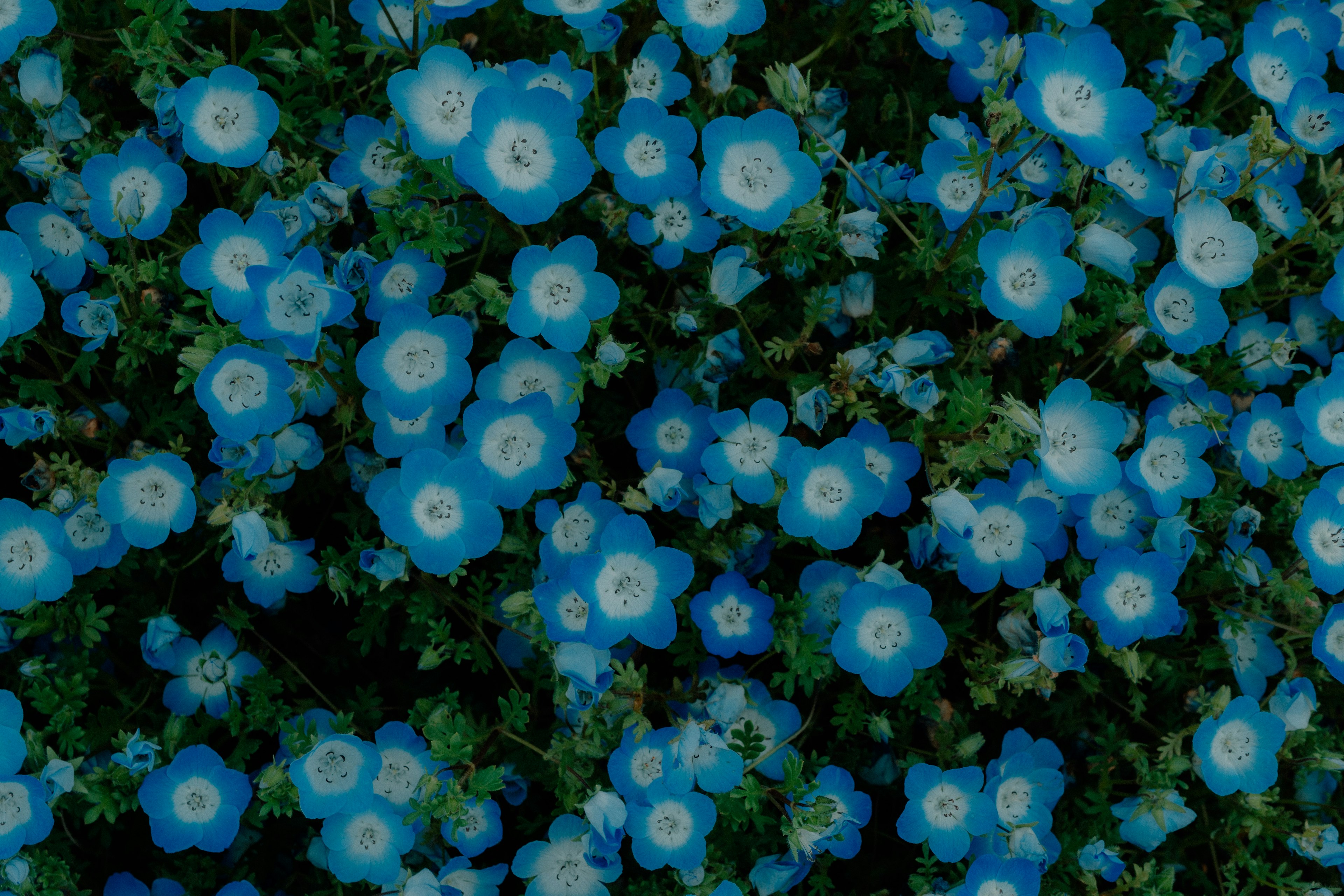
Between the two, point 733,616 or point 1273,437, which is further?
point 1273,437

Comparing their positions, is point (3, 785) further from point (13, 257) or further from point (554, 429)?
point (554, 429)

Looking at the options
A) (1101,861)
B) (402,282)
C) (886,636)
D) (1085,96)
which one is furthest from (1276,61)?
(402,282)

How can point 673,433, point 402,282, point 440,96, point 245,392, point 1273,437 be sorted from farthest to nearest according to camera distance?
point 1273,437
point 673,433
point 402,282
point 440,96
point 245,392

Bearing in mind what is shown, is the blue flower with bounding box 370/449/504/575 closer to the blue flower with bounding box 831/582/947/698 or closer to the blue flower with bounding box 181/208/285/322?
the blue flower with bounding box 181/208/285/322

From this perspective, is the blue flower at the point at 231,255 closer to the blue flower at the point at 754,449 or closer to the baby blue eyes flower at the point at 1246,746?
the blue flower at the point at 754,449

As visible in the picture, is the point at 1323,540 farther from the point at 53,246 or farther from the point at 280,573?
the point at 53,246

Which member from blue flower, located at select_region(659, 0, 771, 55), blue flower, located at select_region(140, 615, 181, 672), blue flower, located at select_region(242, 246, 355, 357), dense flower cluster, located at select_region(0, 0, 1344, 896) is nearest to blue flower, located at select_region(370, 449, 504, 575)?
dense flower cluster, located at select_region(0, 0, 1344, 896)
